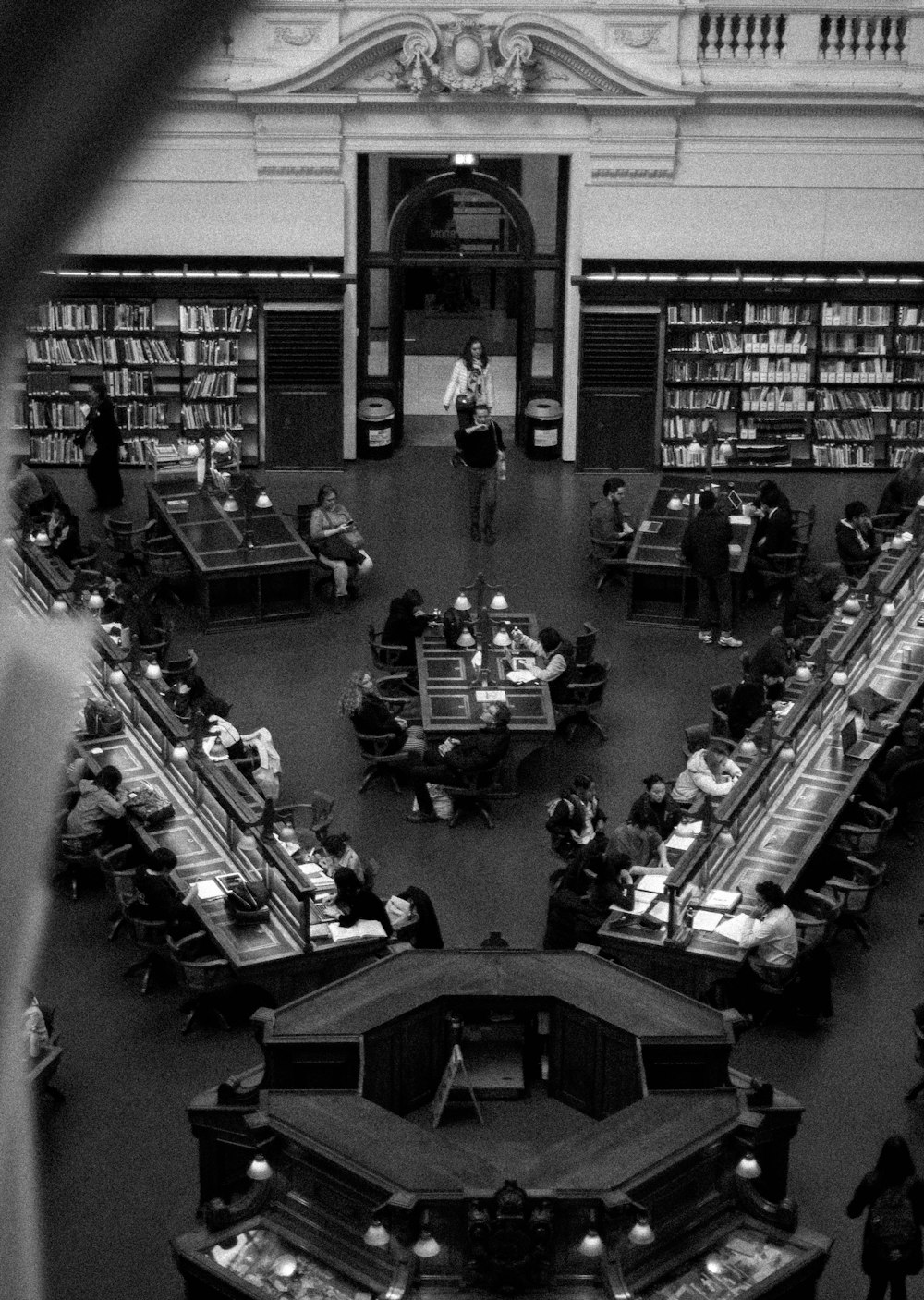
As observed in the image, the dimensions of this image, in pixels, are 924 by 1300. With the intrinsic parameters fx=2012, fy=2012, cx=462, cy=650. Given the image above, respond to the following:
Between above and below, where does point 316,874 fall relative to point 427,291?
below

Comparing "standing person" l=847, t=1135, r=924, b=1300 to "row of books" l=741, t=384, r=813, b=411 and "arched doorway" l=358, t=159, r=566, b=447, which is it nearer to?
"row of books" l=741, t=384, r=813, b=411

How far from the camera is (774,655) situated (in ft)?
50.9

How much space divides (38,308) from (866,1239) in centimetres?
840

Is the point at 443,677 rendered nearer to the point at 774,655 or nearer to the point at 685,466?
the point at 774,655

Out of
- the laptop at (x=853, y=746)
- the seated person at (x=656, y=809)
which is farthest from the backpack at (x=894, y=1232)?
the laptop at (x=853, y=746)

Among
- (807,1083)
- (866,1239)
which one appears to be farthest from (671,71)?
(866,1239)

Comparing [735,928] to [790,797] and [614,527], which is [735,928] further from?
[614,527]

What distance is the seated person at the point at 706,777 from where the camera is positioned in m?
13.6

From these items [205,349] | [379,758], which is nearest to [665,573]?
[379,758]

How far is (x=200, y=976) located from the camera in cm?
1123

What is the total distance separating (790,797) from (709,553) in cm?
427

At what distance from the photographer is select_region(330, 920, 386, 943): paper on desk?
11312 millimetres

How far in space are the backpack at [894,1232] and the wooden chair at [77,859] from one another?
19.3 ft

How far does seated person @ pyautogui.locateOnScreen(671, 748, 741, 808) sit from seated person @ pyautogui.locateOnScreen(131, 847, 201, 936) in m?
3.80
